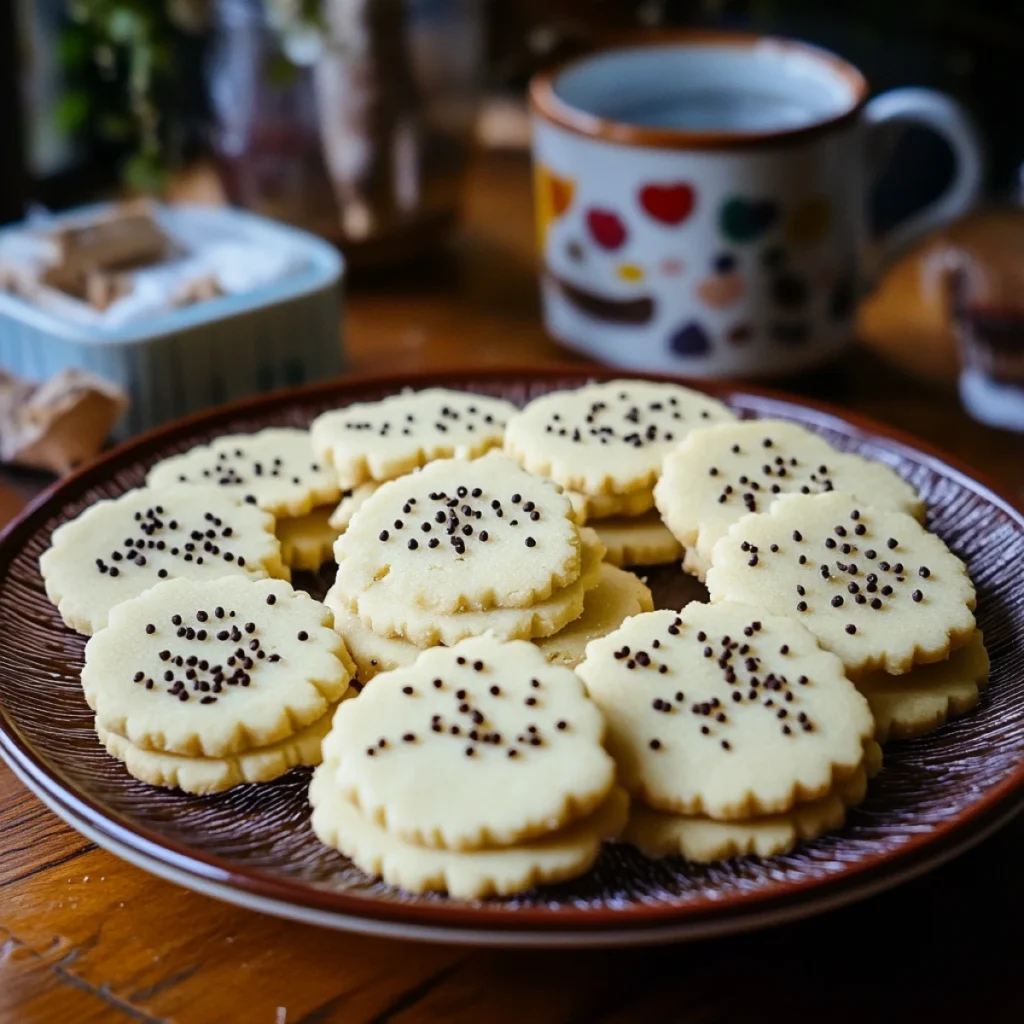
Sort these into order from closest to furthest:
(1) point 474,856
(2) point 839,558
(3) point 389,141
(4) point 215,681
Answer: (1) point 474,856, (4) point 215,681, (2) point 839,558, (3) point 389,141

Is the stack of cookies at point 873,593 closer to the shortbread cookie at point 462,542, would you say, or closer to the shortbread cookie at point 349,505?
the shortbread cookie at point 462,542

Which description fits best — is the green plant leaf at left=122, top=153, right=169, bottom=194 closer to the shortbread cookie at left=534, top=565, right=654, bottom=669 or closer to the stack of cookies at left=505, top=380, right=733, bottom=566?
the stack of cookies at left=505, top=380, right=733, bottom=566

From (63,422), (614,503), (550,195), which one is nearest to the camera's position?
(614,503)

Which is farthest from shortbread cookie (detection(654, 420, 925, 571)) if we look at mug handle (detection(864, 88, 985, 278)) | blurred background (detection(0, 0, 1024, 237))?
blurred background (detection(0, 0, 1024, 237))

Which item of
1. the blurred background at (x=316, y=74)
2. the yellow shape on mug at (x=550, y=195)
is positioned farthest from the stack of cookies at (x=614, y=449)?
the blurred background at (x=316, y=74)

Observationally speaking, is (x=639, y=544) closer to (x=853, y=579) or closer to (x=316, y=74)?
(x=853, y=579)

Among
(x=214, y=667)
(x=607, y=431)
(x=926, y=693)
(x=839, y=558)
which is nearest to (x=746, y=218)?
(x=607, y=431)
